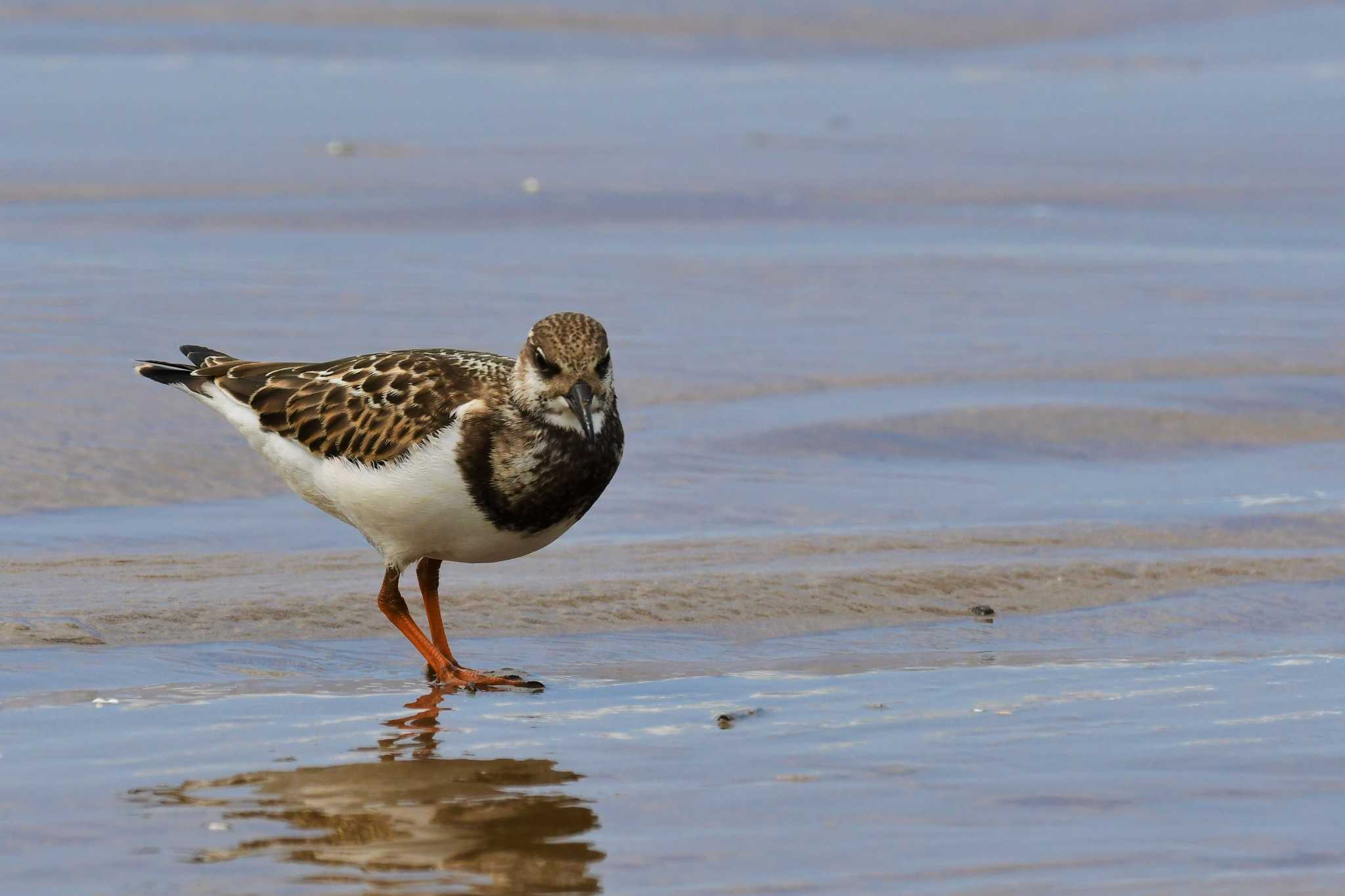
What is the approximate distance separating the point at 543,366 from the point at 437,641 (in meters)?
0.98

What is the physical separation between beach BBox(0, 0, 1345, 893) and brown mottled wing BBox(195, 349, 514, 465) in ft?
1.94

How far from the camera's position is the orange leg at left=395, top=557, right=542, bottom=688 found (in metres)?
6.00

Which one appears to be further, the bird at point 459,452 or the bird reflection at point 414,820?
the bird at point 459,452

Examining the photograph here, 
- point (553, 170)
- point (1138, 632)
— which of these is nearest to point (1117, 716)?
point (1138, 632)

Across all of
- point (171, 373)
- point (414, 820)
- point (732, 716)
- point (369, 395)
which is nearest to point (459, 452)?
point (369, 395)

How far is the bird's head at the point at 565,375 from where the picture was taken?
604cm

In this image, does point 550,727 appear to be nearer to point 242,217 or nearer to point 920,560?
point 920,560

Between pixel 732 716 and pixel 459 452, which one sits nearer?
pixel 732 716

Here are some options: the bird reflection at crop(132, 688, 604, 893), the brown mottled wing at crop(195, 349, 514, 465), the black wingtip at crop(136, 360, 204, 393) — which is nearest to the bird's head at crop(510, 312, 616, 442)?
the brown mottled wing at crop(195, 349, 514, 465)

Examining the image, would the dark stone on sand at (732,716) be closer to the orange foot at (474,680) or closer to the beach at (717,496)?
the beach at (717,496)

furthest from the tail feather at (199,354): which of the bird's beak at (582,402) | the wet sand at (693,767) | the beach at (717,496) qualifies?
the bird's beak at (582,402)

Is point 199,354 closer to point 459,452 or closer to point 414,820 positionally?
point 459,452

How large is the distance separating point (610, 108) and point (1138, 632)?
11.3 metres

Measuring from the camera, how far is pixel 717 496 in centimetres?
834
